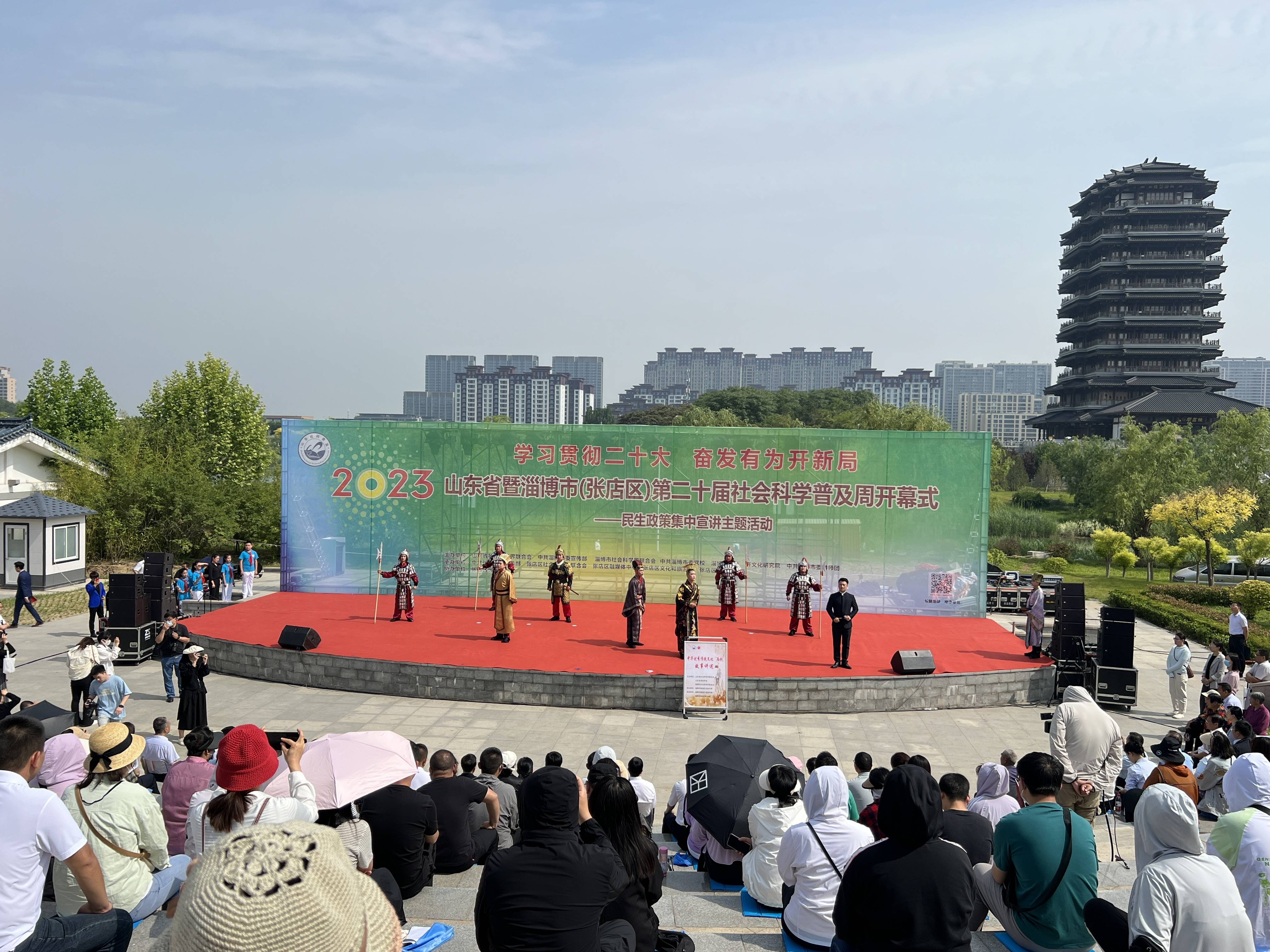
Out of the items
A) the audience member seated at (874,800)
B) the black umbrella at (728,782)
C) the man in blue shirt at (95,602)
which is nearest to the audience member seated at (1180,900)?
the audience member seated at (874,800)

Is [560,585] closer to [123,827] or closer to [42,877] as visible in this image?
[123,827]

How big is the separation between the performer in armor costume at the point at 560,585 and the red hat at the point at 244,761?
12.9m

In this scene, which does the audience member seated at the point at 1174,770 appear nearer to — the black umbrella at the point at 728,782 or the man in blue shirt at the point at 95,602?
the black umbrella at the point at 728,782

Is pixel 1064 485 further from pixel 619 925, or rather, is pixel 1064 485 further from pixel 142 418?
pixel 619 925

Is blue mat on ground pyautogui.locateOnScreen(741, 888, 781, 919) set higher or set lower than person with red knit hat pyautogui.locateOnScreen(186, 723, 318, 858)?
lower

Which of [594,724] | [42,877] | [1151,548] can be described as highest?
[42,877]

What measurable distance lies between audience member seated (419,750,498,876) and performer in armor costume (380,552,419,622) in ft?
36.9

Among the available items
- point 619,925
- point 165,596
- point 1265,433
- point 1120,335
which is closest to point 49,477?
point 165,596

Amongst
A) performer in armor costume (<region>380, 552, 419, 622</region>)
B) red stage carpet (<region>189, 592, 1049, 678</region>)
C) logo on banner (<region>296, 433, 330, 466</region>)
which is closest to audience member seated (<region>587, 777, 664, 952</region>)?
red stage carpet (<region>189, 592, 1049, 678</region>)

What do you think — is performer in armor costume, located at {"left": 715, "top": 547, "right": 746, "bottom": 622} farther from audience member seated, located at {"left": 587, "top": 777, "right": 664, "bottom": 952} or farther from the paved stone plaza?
audience member seated, located at {"left": 587, "top": 777, "right": 664, "bottom": 952}

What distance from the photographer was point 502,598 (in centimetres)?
1495

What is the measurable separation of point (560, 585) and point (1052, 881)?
13.5 meters

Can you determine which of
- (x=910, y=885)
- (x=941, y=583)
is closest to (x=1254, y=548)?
(x=941, y=583)

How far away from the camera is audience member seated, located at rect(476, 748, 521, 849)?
605 cm
